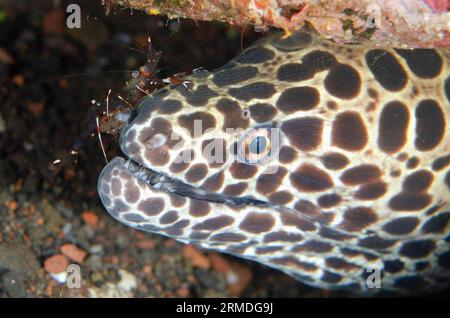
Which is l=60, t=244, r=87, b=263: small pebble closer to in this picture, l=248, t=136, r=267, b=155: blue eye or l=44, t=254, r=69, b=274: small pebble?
l=44, t=254, r=69, b=274: small pebble

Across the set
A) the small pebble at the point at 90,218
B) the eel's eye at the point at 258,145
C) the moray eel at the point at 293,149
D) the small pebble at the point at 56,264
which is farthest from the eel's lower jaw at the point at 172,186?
the small pebble at the point at 90,218

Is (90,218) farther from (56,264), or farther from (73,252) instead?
(56,264)

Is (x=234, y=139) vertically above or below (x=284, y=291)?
above

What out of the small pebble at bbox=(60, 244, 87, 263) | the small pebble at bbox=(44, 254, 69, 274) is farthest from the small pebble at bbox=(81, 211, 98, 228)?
the small pebble at bbox=(44, 254, 69, 274)

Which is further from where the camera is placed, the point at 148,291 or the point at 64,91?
the point at 64,91

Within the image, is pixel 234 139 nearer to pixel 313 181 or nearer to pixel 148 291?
pixel 313 181

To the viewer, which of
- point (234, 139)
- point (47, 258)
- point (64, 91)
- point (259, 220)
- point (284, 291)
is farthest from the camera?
point (64, 91)
